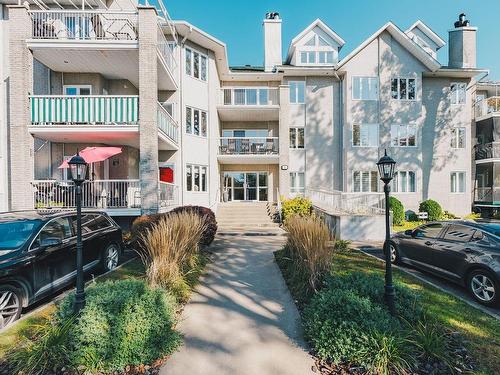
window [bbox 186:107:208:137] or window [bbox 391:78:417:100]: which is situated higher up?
window [bbox 391:78:417:100]

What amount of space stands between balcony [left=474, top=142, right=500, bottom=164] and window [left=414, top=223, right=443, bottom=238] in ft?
63.1

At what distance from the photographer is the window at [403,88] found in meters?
20.2

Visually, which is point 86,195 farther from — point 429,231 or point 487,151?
point 487,151

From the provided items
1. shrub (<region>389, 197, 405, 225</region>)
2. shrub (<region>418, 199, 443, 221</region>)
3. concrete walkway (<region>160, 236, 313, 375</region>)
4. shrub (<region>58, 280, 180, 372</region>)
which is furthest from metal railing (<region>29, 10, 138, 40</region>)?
shrub (<region>418, 199, 443, 221</region>)

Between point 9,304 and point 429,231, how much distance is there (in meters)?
9.69

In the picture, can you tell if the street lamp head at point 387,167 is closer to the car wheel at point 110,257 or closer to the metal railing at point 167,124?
the car wheel at point 110,257

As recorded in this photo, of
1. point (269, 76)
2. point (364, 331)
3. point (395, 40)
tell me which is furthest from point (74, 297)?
point (395, 40)

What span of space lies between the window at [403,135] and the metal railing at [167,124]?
53.9 ft

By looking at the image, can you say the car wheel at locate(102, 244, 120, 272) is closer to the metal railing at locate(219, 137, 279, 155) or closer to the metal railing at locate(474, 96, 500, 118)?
the metal railing at locate(219, 137, 279, 155)

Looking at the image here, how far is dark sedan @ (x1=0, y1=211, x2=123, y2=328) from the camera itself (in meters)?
4.54

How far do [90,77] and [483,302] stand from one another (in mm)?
17638

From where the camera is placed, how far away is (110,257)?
7605mm

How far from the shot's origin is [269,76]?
66.2ft

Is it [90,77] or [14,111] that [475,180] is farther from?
[14,111]
